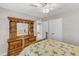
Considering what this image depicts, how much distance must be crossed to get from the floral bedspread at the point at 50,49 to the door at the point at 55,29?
7cm

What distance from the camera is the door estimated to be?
1368 mm

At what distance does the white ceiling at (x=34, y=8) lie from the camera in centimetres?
119

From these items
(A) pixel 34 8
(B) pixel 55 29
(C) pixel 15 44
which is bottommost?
(C) pixel 15 44

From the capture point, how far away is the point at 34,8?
1.28 m

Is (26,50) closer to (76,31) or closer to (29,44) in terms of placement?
(29,44)

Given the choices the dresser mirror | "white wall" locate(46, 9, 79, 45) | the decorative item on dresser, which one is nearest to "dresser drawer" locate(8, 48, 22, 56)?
the decorative item on dresser

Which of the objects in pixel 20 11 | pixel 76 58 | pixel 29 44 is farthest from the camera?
pixel 29 44

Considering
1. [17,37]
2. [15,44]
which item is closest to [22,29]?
[17,37]

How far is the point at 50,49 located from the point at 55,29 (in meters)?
0.34

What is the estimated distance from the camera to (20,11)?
129 cm

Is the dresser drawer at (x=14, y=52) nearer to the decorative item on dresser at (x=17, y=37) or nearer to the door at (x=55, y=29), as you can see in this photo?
the decorative item on dresser at (x=17, y=37)

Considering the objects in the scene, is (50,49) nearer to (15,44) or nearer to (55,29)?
(55,29)

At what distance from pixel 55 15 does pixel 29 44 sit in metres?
0.61

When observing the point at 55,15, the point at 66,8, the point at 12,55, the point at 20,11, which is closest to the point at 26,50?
the point at 12,55
